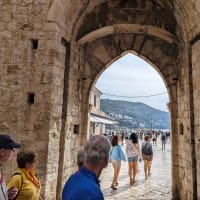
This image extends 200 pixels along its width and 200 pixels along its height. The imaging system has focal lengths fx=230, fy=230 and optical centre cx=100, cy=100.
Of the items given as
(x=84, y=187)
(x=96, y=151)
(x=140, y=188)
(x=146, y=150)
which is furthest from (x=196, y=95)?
(x=84, y=187)

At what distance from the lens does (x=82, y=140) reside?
5.43 m

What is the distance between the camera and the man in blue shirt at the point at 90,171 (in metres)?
1.23

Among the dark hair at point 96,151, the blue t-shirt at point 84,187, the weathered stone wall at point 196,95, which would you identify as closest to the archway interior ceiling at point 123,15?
the weathered stone wall at point 196,95

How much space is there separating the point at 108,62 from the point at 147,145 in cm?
250

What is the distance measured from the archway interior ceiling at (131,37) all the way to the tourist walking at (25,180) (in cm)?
363

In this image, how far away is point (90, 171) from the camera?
1328mm

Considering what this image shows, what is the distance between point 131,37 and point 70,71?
2.19 m

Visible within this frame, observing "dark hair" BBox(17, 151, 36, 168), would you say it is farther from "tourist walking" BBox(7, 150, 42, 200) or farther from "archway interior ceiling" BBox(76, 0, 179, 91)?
"archway interior ceiling" BBox(76, 0, 179, 91)

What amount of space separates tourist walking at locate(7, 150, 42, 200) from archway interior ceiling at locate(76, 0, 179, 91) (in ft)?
11.9

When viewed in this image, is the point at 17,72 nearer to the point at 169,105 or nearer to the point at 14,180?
the point at 14,180

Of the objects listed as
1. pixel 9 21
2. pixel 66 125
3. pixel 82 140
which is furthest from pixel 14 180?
pixel 82 140

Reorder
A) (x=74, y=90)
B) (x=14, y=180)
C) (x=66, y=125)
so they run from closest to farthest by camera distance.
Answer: (x=14, y=180)
(x=66, y=125)
(x=74, y=90)

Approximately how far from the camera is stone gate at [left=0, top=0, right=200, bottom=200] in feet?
12.6

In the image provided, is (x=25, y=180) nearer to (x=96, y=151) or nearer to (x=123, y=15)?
(x=96, y=151)
